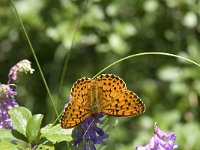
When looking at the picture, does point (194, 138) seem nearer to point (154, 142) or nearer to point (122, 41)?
point (122, 41)

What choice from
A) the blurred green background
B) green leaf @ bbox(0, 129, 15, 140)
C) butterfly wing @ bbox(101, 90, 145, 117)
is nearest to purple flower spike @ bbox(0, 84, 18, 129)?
green leaf @ bbox(0, 129, 15, 140)

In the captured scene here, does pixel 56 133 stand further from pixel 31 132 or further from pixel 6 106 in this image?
pixel 6 106

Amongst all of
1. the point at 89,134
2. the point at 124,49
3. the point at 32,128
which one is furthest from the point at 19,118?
the point at 124,49

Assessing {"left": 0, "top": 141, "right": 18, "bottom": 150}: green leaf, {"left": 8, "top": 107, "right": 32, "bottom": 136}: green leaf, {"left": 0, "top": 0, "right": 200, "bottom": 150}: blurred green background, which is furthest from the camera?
{"left": 0, "top": 0, "right": 200, "bottom": 150}: blurred green background

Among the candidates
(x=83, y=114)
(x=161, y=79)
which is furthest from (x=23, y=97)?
(x=83, y=114)

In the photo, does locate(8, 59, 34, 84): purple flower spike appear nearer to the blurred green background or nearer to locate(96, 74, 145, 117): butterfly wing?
locate(96, 74, 145, 117): butterfly wing

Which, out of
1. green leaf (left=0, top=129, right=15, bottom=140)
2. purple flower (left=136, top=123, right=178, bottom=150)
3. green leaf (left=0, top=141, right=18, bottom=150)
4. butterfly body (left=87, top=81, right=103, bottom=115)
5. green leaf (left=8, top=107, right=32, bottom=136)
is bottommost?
purple flower (left=136, top=123, right=178, bottom=150)
